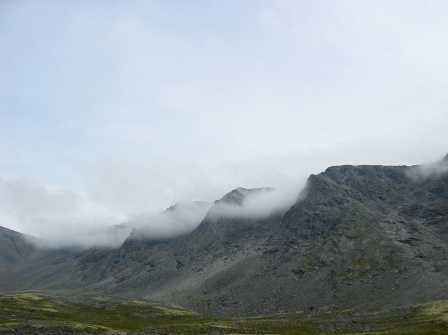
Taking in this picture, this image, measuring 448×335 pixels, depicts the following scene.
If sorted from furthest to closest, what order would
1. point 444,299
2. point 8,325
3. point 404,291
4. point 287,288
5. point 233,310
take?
point 287,288 → point 233,310 → point 404,291 → point 444,299 → point 8,325

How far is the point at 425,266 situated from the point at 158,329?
137m

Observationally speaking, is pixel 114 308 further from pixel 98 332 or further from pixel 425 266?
pixel 425 266

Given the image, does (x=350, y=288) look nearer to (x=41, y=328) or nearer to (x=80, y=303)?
(x=80, y=303)

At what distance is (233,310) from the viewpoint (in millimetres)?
178625

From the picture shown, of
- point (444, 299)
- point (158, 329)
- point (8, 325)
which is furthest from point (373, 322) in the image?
point (8, 325)

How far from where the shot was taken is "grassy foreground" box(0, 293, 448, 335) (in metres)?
99.9

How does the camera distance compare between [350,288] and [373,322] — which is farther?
[350,288]

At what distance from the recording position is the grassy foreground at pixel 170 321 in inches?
3935

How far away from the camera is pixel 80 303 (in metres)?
179

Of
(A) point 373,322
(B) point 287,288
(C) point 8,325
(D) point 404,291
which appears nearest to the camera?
(C) point 8,325

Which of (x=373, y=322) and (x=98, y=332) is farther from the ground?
(x=98, y=332)

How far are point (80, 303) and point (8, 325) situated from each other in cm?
8990

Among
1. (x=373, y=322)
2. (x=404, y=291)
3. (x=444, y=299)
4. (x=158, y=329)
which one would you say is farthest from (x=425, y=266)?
(x=158, y=329)

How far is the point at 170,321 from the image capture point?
14088 centimetres
